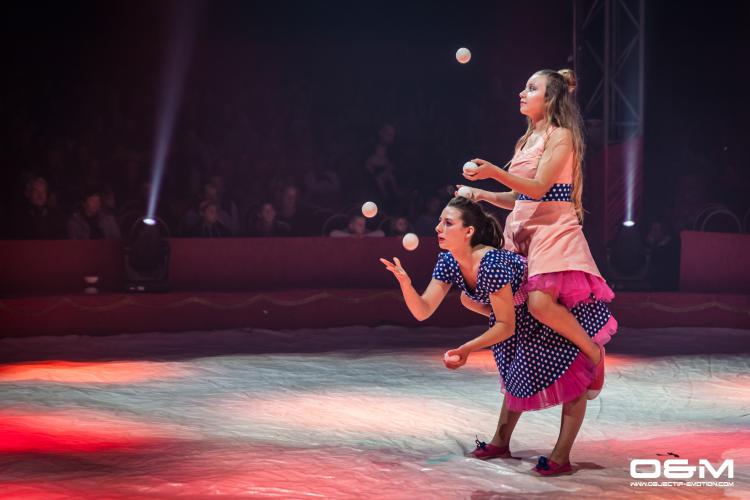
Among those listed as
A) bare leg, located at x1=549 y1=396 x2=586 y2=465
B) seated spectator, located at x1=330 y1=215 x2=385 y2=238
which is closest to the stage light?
seated spectator, located at x1=330 y1=215 x2=385 y2=238

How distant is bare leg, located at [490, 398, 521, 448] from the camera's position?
464 centimetres

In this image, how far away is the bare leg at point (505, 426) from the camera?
4.64 meters

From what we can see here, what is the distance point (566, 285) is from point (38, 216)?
23.4ft

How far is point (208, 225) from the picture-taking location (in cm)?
1057

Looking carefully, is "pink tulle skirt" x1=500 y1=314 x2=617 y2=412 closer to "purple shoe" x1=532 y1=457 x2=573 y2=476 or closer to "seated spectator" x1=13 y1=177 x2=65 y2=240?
"purple shoe" x1=532 y1=457 x2=573 y2=476

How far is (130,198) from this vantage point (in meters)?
11.6

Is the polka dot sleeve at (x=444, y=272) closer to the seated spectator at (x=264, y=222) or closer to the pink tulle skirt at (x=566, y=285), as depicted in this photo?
the pink tulle skirt at (x=566, y=285)

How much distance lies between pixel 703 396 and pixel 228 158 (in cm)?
719

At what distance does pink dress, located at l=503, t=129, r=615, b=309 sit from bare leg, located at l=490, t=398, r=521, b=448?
1.87ft

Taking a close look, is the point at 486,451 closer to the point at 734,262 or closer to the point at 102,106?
the point at 734,262

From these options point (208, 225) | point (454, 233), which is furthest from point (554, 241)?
point (208, 225)

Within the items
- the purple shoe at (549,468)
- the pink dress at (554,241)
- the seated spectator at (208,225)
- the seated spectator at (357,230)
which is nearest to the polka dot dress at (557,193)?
the pink dress at (554,241)

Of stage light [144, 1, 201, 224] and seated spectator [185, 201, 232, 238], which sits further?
stage light [144, 1, 201, 224]

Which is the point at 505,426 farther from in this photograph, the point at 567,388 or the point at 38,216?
the point at 38,216
